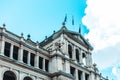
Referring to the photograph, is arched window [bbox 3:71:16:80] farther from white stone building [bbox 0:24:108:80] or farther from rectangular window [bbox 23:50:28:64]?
rectangular window [bbox 23:50:28:64]

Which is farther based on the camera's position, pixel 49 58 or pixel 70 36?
pixel 70 36

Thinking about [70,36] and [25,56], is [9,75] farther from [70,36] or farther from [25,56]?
[70,36]

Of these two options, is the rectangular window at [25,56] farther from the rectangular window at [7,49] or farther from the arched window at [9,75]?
the arched window at [9,75]

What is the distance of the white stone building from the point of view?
141ft

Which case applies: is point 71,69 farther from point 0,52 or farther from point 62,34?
point 0,52

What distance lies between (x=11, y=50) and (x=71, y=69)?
→ 1367cm

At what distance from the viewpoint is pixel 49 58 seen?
165ft

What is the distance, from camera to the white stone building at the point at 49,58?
43.1m

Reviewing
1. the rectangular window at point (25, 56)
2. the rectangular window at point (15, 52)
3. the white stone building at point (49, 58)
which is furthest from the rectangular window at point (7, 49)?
the rectangular window at point (25, 56)

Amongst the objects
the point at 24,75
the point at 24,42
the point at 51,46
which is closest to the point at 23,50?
the point at 24,42

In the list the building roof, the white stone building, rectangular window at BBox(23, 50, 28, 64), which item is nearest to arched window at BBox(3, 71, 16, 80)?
the white stone building

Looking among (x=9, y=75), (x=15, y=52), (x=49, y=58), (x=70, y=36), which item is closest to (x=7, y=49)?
(x=15, y=52)

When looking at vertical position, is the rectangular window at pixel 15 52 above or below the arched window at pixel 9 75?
above

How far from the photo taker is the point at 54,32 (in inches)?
2247
